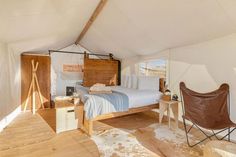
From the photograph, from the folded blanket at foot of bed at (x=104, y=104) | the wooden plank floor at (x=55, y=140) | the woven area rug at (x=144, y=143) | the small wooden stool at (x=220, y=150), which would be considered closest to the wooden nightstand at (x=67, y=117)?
the wooden plank floor at (x=55, y=140)

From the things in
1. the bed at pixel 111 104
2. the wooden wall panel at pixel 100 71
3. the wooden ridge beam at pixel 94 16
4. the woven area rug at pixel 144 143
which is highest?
the wooden ridge beam at pixel 94 16

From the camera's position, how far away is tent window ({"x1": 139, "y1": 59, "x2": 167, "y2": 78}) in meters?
4.47

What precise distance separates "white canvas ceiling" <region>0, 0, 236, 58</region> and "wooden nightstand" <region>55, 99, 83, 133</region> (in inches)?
64.8

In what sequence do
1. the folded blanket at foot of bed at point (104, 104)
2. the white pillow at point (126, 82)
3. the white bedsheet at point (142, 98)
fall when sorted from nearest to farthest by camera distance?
the folded blanket at foot of bed at point (104, 104)
the white bedsheet at point (142, 98)
the white pillow at point (126, 82)

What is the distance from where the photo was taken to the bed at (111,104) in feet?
9.79

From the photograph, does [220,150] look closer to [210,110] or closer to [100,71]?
[210,110]

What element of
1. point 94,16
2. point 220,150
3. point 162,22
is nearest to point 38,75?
point 94,16

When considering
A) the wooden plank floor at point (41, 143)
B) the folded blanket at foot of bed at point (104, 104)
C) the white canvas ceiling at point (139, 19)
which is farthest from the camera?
the folded blanket at foot of bed at point (104, 104)

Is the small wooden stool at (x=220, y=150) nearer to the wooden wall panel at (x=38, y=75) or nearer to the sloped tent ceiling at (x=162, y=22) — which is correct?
the sloped tent ceiling at (x=162, y=22)

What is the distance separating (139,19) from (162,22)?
467mm

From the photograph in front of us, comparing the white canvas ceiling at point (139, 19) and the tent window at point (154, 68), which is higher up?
the white canvas ceiling at point (139, 19)

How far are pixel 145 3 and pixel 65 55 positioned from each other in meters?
4.14

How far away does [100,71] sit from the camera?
560 cm

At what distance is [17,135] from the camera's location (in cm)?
297
